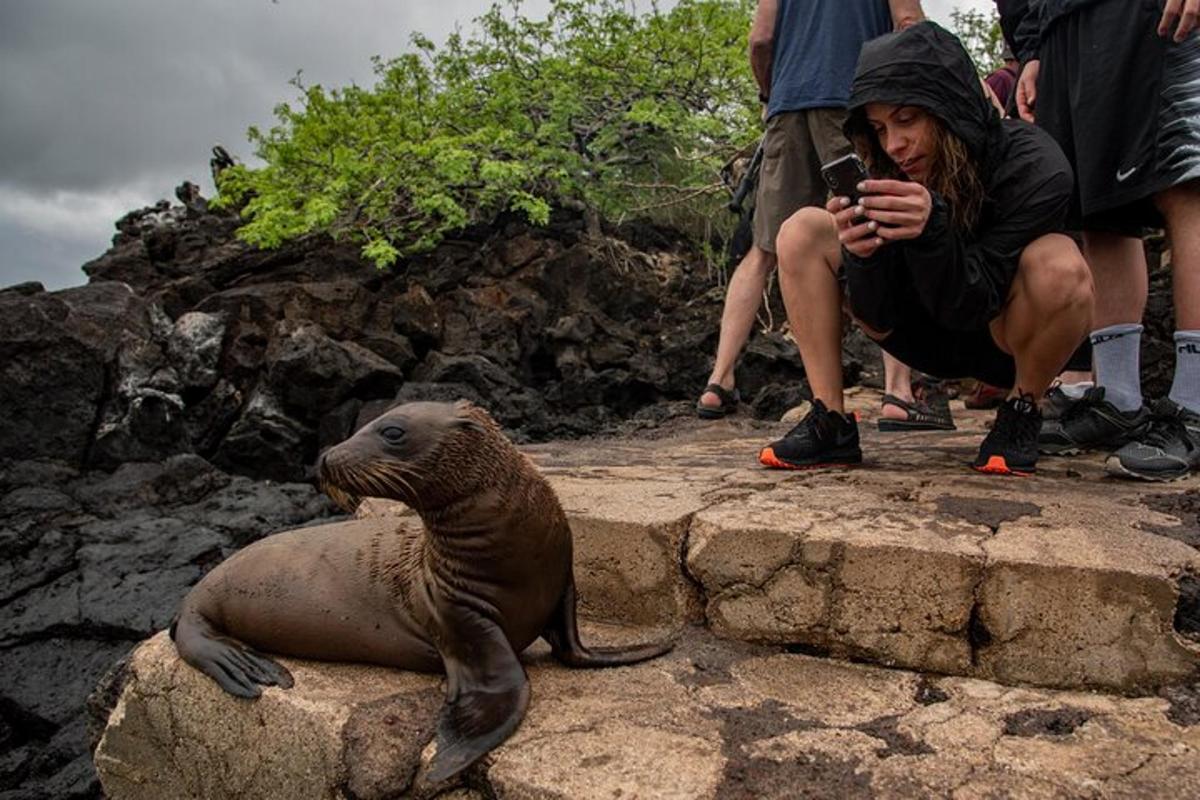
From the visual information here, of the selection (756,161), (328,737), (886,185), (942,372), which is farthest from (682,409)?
(328,737)

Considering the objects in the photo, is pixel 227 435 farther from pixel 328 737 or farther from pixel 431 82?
pixel 328 737

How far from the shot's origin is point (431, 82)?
12719 millimetres

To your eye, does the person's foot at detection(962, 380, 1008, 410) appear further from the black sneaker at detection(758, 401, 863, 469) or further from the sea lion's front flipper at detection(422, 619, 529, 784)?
the sea lion's front flipper at detection(422, 619, 529, 784)

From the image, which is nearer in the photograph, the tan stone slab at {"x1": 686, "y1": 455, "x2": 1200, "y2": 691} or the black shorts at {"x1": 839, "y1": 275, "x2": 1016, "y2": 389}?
the tan stone slab at {"x1": 686, "y1": 455, "x2": 1200, "y2": 691}

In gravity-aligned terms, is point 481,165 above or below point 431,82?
below

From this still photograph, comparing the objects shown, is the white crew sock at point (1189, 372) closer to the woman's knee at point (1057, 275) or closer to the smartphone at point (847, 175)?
the woman's knee at point (1057, 275)

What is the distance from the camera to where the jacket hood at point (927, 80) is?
9.09ft

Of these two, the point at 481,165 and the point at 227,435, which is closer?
the point at 227,435

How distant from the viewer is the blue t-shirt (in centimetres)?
428

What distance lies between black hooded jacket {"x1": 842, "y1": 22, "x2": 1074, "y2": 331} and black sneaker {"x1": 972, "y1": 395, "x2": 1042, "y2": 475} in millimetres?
338

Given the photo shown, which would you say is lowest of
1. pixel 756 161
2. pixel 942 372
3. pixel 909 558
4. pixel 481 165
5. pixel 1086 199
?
pixel 909 558

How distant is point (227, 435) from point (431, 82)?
6192 millimetres

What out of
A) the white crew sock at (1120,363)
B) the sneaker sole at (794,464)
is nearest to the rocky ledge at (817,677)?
the sneaker sole at (794,464)

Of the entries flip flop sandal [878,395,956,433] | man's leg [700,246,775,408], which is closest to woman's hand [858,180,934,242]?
man's leg [700,246,775,408]
